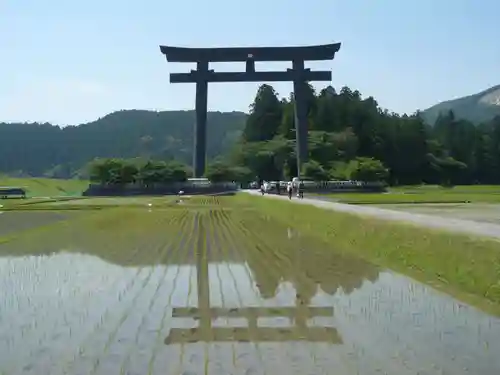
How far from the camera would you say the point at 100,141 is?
17700cm

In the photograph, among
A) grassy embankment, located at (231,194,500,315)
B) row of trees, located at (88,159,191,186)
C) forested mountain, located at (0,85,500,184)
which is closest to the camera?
grassy embankment, located at (231,194,500,315)

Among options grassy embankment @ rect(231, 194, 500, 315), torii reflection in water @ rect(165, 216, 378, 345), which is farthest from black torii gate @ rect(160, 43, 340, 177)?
torii reflection in water @ rect(165, 216, 378, 345)

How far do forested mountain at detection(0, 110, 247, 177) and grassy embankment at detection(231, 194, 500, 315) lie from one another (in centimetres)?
14328

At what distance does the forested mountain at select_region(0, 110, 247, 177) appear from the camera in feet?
544

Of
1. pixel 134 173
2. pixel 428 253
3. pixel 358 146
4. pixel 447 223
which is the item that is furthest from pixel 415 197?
pixel 358 146

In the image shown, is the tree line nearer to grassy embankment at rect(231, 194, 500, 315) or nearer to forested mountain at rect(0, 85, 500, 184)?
forested mountain at rect(0, 85, 500, 184)

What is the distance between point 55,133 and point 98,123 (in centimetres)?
1335

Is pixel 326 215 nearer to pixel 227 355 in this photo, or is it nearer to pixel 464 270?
pixel 464 270

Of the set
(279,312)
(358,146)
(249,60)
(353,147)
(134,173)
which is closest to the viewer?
(279,312)

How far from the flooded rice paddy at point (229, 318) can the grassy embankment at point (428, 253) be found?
17.5 inches

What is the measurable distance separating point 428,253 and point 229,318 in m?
5.11

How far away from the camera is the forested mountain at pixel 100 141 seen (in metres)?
166

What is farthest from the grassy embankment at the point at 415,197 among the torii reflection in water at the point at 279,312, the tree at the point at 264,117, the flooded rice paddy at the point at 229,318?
the tree at the point at 264,117

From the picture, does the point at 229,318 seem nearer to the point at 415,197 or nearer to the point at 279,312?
the point at 279,312
